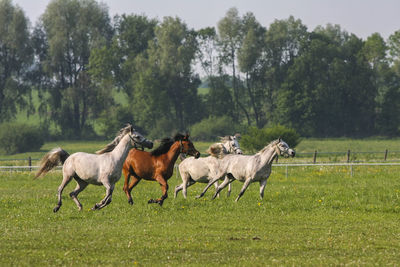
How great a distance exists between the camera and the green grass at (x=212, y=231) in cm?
1100

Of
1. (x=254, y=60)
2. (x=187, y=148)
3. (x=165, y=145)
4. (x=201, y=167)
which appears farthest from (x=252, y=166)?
(x=254, y=60)

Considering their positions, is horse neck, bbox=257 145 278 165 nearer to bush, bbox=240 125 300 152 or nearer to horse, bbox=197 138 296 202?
horse, bbox=197 138 296 202

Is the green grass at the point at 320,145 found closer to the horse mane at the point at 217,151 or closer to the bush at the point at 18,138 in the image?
the bush at the point at 18,138

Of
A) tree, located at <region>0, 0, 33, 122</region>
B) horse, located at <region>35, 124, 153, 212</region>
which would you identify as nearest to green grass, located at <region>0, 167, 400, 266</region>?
horse, located at <region>35, 124, 153, 212</region>

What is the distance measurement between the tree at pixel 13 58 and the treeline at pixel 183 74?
125 millimetres

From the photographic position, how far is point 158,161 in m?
18.6

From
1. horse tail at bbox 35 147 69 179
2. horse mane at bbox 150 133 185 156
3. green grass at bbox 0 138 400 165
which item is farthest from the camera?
green grass at bbox 0 138 400 165

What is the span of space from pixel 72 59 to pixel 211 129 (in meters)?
20.6

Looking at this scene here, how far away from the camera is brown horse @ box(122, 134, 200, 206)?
18.5 m

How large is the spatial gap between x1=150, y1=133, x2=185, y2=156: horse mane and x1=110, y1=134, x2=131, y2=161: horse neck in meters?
1.51

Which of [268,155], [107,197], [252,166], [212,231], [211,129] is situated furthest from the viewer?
[211,129]

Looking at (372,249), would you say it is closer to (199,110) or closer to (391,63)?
(199,110)

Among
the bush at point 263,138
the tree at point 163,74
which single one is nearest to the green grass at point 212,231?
the bush at point 263,138

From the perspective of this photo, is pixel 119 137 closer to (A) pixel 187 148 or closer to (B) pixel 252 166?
(A) pixel 187 148
